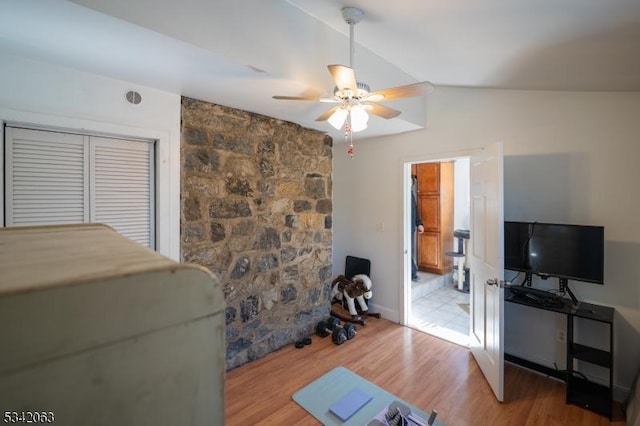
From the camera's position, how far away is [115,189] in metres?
2.07

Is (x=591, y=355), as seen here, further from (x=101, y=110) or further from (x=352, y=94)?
(x=101, y=110)

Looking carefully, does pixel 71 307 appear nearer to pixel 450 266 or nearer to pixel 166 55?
pixel 166 55

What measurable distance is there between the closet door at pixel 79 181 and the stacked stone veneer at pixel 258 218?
0.29m

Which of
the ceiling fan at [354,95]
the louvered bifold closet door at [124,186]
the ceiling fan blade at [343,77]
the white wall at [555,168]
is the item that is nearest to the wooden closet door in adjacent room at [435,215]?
the white wall at [555,168]

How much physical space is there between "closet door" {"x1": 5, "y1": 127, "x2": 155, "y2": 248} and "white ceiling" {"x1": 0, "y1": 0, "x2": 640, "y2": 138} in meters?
0.46

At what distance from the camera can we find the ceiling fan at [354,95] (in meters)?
1.63

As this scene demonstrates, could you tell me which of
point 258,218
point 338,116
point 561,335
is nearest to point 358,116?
point 338,116

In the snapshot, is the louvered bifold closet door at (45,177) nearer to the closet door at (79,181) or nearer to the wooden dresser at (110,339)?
the closet door at (79,181)

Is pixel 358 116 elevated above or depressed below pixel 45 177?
above

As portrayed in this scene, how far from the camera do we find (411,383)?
2475 millimetres

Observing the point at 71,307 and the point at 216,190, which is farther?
the point at 216,190

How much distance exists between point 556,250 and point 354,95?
2.01 m

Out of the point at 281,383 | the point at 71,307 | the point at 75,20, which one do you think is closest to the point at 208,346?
the point at 71,307

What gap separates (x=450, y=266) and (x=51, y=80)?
225 inches
